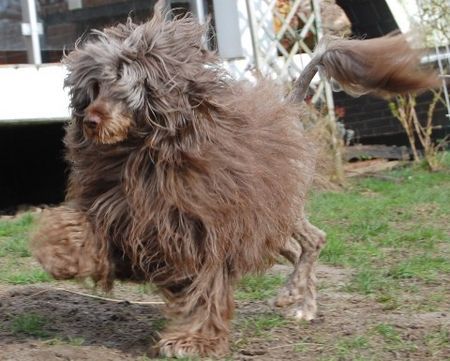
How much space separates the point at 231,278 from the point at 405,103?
25.6 ft

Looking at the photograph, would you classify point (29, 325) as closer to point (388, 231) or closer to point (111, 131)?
point (111, 131)

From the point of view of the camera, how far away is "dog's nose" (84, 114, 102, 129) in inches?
171

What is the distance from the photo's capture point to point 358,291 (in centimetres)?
632

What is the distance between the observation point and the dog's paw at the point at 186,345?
470cm

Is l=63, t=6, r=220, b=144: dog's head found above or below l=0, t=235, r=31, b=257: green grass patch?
above

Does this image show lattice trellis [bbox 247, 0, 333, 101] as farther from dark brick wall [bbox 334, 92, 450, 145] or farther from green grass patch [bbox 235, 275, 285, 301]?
green grass patch [bbox 235, 275, 285, 301]

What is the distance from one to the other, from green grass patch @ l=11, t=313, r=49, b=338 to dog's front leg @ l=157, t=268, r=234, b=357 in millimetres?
791

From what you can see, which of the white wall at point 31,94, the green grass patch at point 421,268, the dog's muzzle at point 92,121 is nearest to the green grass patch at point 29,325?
the dog's muzzle at point 92,121

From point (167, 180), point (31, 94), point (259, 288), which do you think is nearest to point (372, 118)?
point (31, 94)

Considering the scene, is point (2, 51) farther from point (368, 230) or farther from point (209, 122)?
point (209, 122)

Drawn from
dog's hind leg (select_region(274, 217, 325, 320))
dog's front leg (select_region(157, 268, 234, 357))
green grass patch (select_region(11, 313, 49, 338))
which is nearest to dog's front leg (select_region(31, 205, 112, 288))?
dog's front leg (select_region(157, 268, 234, 357))

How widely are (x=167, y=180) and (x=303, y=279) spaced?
169 centimetres

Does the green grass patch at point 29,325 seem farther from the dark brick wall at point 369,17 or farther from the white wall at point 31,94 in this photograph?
the dark brick wall at point 369,17

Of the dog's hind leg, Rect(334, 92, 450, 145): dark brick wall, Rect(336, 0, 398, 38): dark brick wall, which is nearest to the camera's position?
the dog's hind leg
